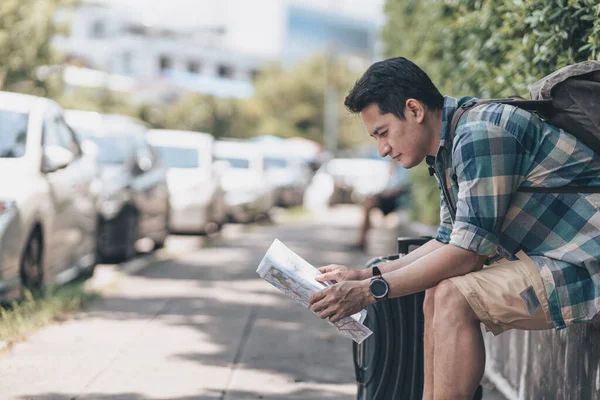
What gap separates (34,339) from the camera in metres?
7.09

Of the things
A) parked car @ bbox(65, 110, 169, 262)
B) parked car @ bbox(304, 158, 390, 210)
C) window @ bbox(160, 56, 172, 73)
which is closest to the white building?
window @ bbox(160, 56, 172, 73)

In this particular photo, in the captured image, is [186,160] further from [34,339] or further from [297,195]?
[297,195]

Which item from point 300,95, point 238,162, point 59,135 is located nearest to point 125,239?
point 59,135

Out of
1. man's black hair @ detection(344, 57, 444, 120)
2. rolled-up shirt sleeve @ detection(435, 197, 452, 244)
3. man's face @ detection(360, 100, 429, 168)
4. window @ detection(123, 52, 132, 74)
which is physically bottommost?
rolled-up shirt sleeve @ detection(435, 197, 452, 244)

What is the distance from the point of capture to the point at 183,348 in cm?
709

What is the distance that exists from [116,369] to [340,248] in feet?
34.2

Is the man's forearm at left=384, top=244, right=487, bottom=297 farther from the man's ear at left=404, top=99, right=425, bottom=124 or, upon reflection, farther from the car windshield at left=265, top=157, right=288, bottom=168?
the car windshield at left=265, top=157, right=288, bottom=168

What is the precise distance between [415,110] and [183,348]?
3.78m

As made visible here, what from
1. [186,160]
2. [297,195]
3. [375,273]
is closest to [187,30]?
[297,195]

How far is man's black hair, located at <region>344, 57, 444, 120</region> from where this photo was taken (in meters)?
3.80

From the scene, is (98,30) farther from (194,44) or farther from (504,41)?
(504,41)

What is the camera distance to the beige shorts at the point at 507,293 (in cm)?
362

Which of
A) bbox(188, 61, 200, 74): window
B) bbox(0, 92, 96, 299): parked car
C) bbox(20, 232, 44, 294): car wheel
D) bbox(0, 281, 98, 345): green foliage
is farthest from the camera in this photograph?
bbox(188, 61, 200, 74): window

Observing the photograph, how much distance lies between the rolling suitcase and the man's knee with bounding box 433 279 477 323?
0.92 meters
